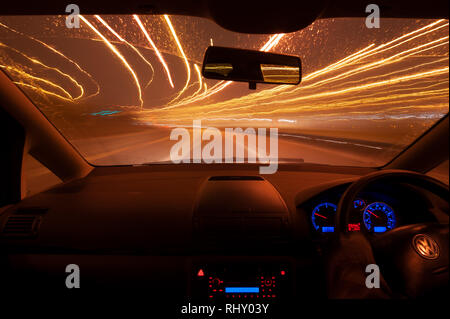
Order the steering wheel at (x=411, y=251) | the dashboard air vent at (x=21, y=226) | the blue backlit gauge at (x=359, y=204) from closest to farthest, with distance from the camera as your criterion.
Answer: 1. the steering wheel at (x=411, y=251)
2. the dashboard air vent at (x=21, y=226)
3. the blue backlit gauge at (x=359, y=204)

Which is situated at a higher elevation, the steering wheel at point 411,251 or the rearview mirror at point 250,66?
the rearview mirror at point 250,66

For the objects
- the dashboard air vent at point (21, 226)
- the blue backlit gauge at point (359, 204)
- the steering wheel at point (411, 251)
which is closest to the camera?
the steering wheel at point (411, 251)

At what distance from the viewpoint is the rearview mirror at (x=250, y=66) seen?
3.19 metres

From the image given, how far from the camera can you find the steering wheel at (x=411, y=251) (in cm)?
196

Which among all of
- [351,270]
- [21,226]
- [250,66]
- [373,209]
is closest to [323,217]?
[373,209]

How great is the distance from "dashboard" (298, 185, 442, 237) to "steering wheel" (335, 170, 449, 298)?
894 mm

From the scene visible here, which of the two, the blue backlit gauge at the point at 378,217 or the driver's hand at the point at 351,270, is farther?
the blue backlit gauge at the point at 378,217

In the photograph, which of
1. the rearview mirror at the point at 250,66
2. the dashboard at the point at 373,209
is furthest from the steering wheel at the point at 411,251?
the rearview mirror at the point at 250,66

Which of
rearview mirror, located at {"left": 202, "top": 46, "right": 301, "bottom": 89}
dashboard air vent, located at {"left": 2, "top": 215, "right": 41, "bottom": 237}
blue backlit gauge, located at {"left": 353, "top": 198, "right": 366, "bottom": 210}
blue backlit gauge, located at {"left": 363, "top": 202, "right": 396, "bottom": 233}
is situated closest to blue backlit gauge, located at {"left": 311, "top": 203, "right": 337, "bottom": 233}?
blue backlit gauge, located at {"left": 353, "top": 198, "right": 366, "bottom": 210}

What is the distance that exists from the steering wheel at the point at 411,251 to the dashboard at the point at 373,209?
35.2 inches

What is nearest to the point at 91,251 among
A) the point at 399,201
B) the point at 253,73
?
the point at 253,73

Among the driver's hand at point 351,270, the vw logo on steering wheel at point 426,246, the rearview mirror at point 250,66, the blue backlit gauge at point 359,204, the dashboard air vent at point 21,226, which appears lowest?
the driver's hand at point 351,270

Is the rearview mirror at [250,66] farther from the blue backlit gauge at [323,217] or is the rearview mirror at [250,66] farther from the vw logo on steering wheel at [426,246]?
the vw logo on steering wheel at [426,246]
